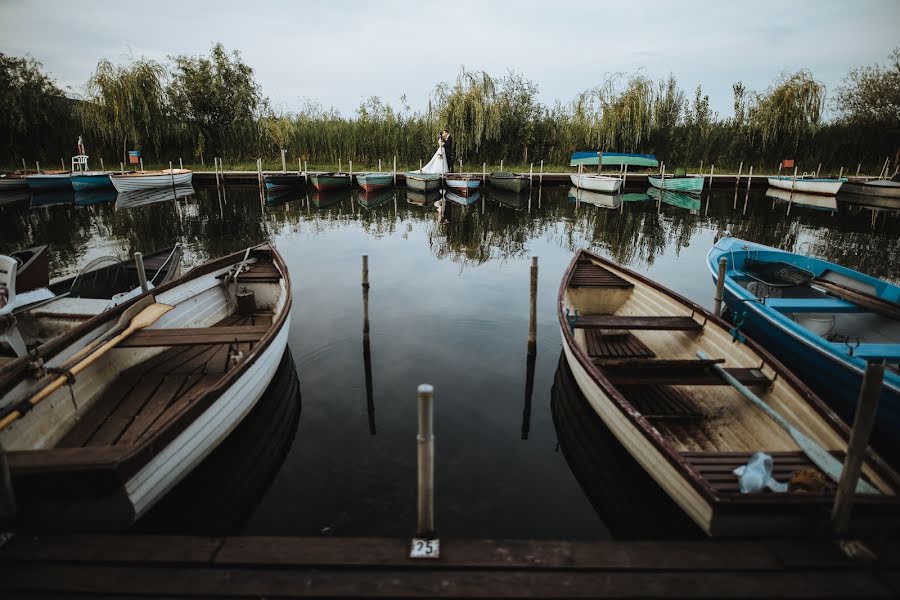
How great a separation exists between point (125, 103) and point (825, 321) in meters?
37.2

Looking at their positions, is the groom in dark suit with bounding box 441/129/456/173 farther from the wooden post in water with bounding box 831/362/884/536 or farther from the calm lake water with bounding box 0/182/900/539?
the wooden post in water with bounding box 831/362/884/536

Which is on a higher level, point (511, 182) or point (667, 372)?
point (511, 182)

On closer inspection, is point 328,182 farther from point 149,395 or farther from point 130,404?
point 130,404

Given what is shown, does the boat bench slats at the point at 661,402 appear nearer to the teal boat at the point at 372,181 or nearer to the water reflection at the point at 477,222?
the water reflection at the point at 477,222

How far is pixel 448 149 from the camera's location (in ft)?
106

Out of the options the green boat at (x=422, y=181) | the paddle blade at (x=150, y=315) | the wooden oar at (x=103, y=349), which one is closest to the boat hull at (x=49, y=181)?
the green boat at (x=422, y=181)

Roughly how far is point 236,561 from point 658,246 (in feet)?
49.7

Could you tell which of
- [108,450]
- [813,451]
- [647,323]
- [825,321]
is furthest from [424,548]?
[825,321]

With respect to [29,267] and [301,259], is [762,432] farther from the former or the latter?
[301,259]

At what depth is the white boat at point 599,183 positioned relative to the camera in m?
27.0

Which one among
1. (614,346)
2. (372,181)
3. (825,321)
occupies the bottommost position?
(614,346)

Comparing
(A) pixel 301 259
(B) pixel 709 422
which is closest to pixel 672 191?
(A) pixel 301 259

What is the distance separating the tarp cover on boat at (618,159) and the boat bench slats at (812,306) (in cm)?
2731

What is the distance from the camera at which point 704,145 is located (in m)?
34.4
